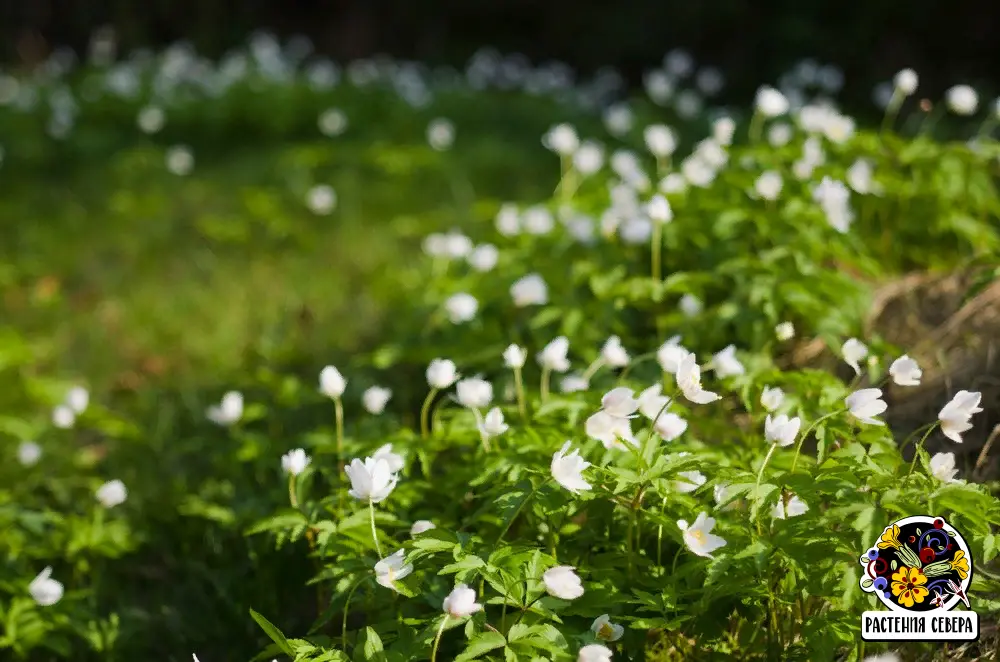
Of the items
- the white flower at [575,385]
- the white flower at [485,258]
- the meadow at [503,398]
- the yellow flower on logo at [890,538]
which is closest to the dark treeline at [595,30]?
the meadow at [503,398]

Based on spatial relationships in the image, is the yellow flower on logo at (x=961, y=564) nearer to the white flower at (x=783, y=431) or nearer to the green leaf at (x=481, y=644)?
the white flower at (x=783, y=431)

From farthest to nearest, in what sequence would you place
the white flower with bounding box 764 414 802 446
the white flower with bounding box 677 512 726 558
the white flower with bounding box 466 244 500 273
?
the white flower with bounding box 466 244 500 273, the white flower with bounding box 764 414 802 446, the white flower with bounding box 677 512 726 558

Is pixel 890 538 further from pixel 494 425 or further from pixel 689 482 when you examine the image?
pixel 494 425

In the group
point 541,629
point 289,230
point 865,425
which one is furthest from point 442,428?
point 289,230

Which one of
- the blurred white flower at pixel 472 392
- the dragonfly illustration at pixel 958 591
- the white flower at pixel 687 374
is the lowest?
the dragonfly illustration at pixel 958 591

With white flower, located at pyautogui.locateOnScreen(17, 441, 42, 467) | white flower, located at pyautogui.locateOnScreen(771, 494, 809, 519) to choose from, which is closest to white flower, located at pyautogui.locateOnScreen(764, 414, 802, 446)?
white flower, located at pyautogui.locateOnScreen(771, 494, 809, 519)

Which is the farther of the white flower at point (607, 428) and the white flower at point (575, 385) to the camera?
the white flower at point (575, 385)

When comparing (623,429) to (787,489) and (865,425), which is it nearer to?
(787,489)

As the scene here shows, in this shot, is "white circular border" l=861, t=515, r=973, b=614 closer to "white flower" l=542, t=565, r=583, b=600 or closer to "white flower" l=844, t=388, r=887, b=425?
"white flower" l=844, t=388, r=887, b=425
